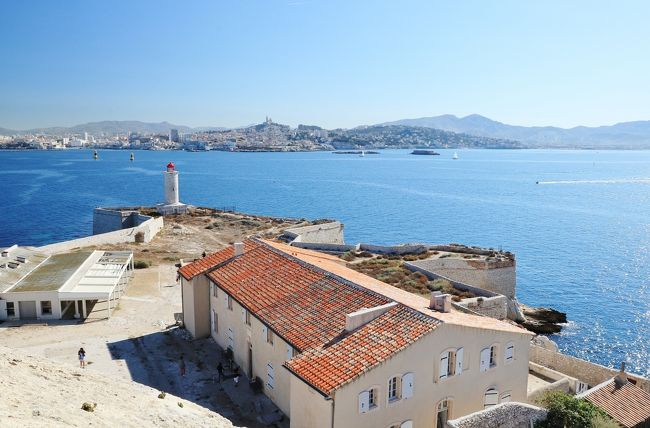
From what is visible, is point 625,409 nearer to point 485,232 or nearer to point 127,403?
point 127,403

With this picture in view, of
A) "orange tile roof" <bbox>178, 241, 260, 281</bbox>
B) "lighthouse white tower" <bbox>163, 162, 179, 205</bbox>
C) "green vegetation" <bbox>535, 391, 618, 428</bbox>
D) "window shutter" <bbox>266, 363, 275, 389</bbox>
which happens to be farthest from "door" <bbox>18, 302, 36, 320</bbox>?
"lighthouse white tower" <bbox>163, 162, 179, 205</bbox>

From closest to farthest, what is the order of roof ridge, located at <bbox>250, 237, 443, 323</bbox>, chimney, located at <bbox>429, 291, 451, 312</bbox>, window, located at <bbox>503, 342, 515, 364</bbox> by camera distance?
roof ridge, located at <bbox>250, 237, 443, 323</bbox>, chimney, located at <bbox>429, 291, 451, 312</bbox>, window, located at <bbox>503, 342, 515, 364</bbox>

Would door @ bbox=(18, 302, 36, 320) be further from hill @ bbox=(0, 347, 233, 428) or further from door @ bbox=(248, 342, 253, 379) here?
door @ bbox=(248, 342, 253, 379)

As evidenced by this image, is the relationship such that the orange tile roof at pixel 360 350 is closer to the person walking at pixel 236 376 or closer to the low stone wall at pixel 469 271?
the person walking at pixel 236 376

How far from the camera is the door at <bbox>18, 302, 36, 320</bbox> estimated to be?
88.5 feet

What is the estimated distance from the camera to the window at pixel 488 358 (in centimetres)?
1804


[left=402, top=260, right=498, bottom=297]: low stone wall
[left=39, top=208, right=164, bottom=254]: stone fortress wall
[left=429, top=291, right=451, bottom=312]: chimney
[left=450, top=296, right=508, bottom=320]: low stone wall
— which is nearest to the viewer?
[left=429, top=291, right=451, bottom=312]: chimney

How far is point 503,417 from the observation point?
16188 millimetres

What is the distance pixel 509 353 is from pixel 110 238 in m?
39.7

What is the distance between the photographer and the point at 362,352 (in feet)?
50.4

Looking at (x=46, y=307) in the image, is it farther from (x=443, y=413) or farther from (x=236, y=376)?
(x=443, y=413)

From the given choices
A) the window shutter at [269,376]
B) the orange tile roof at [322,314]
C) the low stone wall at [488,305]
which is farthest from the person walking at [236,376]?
the low stone wall at [488,305]

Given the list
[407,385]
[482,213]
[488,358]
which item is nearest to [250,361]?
[407,385]

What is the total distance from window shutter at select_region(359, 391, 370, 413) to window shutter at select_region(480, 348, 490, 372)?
531cm
